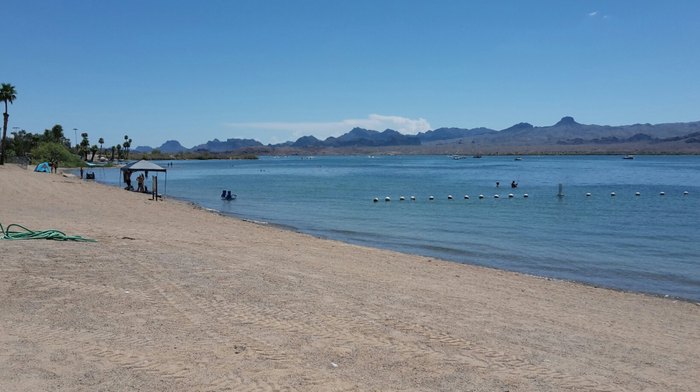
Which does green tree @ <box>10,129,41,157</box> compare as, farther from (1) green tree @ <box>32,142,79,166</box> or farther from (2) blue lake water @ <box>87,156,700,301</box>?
(2) blue lake water @ <box>87,156,700,301</box>

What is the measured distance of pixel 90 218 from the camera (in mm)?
18906

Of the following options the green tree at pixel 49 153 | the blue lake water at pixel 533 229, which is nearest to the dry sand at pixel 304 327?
the blue lake water at pixel 533 229


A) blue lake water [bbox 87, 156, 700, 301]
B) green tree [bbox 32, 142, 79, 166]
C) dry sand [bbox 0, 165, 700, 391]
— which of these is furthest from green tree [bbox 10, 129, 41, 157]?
dry sand [bbox 0, 165, 700, 391]

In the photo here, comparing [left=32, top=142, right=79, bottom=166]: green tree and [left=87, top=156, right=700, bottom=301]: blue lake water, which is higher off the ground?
[left=32, top=142, right=79, bottom=166]: green tree

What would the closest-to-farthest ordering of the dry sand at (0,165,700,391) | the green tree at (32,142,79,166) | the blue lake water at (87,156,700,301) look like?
1. the dry sand at (0,165,700,391)
2. the blue lake water at (87,156,700,301)
3. the green tree at (32,142,79,166)

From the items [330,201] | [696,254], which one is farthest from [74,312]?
[330,201]

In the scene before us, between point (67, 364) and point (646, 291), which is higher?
point (67, 364)

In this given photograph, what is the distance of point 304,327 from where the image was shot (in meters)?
7.20

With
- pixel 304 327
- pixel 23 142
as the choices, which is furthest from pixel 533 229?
pixel 23 142

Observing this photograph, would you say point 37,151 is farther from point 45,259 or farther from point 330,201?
point 45,259

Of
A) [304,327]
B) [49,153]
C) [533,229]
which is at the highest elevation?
[49,153]

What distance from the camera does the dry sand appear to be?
5566mm

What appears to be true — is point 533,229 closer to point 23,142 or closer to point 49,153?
point 49,153

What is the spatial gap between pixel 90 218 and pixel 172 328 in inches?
540
